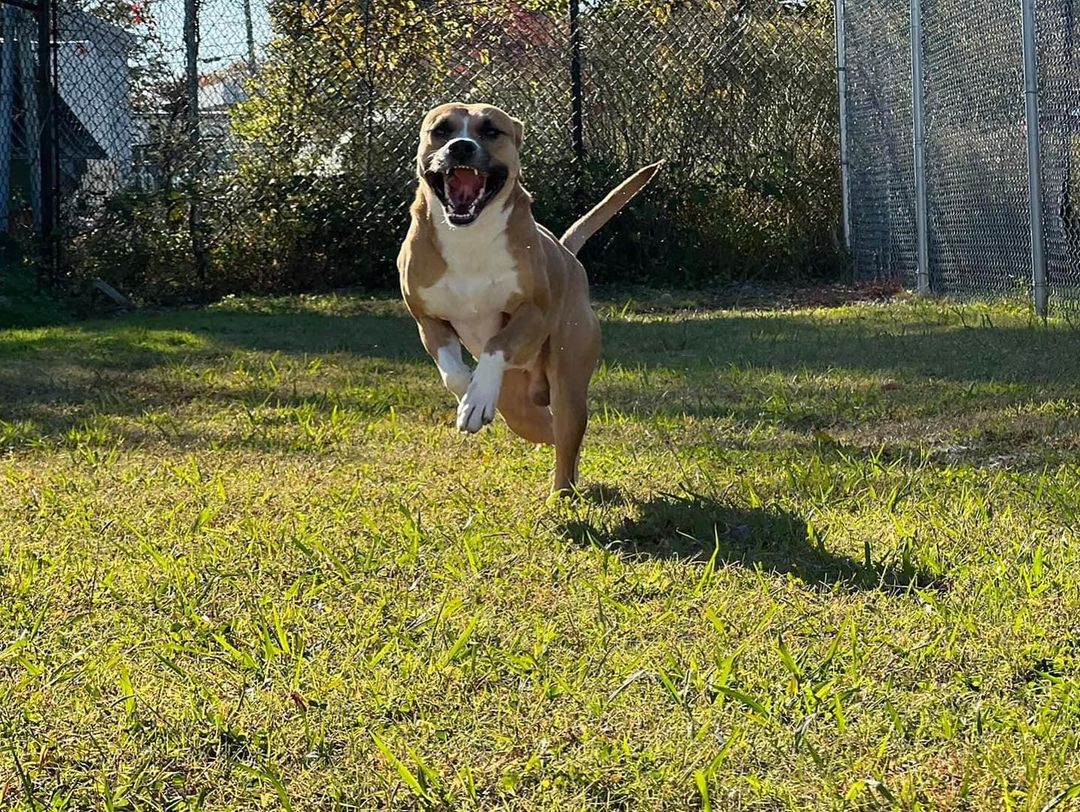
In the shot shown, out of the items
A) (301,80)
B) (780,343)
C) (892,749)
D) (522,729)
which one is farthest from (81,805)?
(301,80)

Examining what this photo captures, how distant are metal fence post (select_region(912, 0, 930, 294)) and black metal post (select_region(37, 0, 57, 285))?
5.98 metres

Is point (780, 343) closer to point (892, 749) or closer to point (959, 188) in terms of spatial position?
point (959, 188)

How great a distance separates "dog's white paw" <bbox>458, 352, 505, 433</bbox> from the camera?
412cm

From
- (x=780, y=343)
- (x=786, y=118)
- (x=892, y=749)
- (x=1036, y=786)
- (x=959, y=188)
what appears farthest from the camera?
(x=786, y=118)

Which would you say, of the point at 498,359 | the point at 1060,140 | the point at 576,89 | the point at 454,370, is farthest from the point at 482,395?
the point at 576,89

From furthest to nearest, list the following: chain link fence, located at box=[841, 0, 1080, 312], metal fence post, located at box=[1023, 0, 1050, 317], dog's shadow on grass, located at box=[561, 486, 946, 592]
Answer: chain link fence, located at box=[841, 0, 1080, 312] → metal fence post, located at box=[1023, 0, 1050, 317] → dog's shadow on grass, located at box=[561, 486, 946, 592]

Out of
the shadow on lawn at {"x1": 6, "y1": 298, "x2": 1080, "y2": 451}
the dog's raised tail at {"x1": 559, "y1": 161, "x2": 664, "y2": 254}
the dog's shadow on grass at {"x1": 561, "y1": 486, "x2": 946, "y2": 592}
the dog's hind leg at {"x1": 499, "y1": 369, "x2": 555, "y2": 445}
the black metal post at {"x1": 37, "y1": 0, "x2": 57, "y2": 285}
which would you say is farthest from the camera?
the black metal post at {"x1": 37, "y1": 0, "x2": 57, "y2": 285}

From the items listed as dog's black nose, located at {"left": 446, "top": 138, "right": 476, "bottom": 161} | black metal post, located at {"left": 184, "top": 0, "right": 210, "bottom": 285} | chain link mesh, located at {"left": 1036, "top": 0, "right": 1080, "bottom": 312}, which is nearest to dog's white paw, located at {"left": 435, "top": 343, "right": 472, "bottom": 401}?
dog's black nose, located at {"left": 446, "top": 138, "right": 476, "bottom": 161}

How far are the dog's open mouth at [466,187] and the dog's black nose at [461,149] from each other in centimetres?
3

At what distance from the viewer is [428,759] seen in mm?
2447

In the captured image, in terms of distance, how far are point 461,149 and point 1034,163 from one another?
4.58 m

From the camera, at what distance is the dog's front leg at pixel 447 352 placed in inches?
175

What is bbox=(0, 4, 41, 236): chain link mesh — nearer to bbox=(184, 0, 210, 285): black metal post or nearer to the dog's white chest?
bbox=(184, 0, 210, 285): black metal post

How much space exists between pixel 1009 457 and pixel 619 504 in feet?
4.46
